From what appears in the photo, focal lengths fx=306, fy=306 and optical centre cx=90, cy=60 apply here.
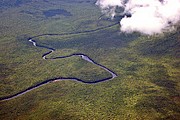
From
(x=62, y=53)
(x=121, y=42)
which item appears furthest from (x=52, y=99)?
(x=121, y=42)

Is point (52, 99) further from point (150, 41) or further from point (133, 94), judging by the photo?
point (150, 41)

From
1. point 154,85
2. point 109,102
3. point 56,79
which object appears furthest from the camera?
point 56,79

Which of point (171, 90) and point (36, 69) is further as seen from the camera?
point (36, 69)

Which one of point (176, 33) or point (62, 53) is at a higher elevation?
point (176, 33)

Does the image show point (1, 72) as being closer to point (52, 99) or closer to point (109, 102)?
point (52, 99)

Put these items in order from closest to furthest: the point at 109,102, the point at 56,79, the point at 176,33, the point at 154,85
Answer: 1. the point at 109,102
2. the point at 154,85
3. the point at 56,79
4. the point at 176,33

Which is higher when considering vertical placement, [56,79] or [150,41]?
[150,41]

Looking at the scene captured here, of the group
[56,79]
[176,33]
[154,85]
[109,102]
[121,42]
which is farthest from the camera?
[121,42]

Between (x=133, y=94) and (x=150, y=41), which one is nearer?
(x=133, y=94)

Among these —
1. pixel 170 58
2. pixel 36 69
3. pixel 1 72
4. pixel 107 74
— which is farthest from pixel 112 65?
pixel 1 72
